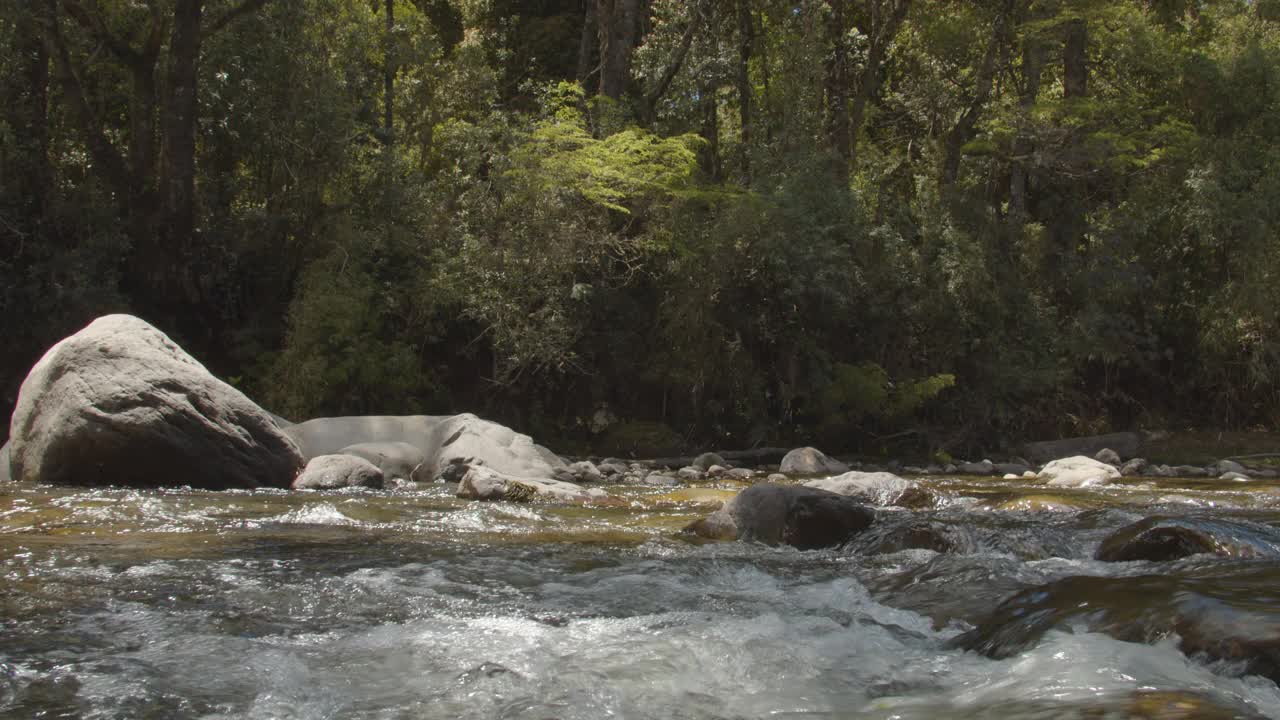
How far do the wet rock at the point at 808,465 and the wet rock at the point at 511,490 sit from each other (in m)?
4.78

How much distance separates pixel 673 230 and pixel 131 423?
8992mm

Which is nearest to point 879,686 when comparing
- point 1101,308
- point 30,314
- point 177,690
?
point 177,690

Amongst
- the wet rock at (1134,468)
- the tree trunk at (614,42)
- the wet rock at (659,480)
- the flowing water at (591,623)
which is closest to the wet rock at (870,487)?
the flowing water at (591,623)

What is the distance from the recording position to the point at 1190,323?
17828 millimetres

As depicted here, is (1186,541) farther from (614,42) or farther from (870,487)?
(614,42)

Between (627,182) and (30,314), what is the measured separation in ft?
29.8

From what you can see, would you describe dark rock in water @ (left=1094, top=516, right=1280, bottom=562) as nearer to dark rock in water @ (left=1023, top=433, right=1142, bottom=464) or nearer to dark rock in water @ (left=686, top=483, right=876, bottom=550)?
dark rock in water @ (left=686, top=483, right=876, bottom=550)

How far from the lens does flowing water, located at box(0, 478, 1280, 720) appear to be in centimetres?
291

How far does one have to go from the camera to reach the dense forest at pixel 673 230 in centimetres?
1440

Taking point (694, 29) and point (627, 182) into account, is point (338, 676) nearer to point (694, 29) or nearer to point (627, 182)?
point (627, 182)

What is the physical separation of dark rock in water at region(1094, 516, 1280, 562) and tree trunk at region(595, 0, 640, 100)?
1379 centimetres

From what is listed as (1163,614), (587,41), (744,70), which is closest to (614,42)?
(587,41)

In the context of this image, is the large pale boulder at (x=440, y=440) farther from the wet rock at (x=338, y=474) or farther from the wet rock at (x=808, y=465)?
the wet rock at (x=808, y=465)

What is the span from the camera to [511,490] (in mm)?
8508
